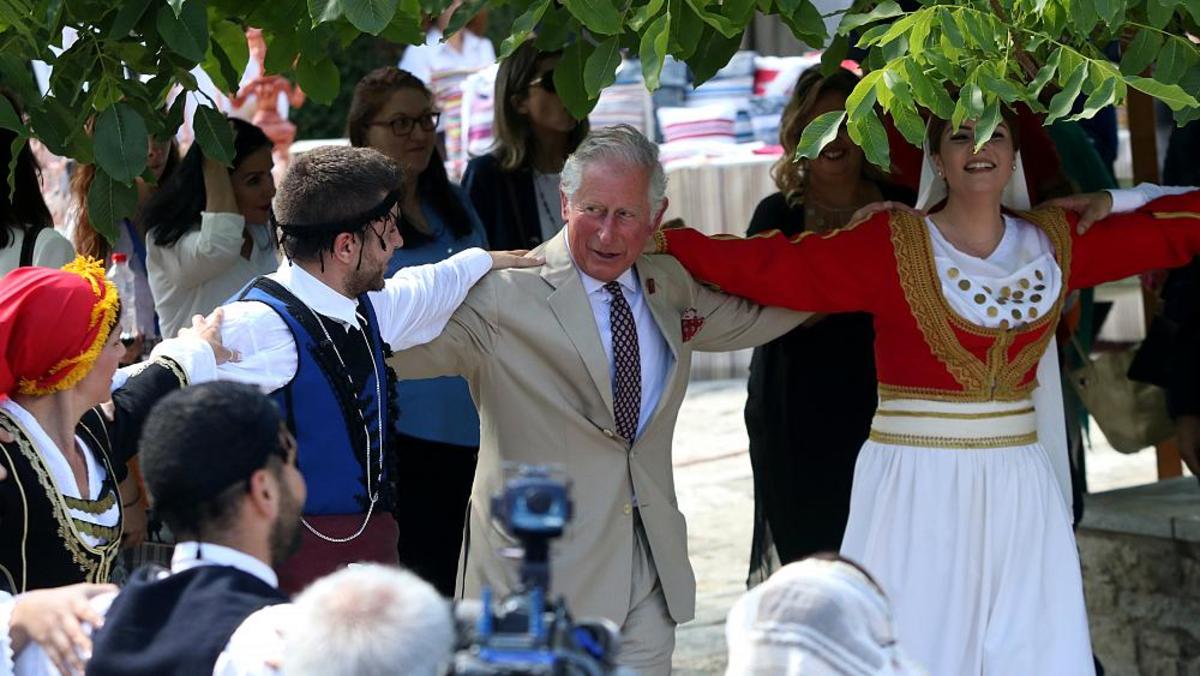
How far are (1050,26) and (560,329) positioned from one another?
50.0 inches

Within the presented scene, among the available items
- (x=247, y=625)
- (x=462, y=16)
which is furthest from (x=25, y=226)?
(x=247, y=625)

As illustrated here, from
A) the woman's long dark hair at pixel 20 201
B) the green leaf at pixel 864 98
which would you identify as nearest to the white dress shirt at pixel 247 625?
the green leaf at pixel 864 98

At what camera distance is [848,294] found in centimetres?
465

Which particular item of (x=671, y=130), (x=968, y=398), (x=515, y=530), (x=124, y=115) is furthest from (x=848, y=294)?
(x=671, y=130)

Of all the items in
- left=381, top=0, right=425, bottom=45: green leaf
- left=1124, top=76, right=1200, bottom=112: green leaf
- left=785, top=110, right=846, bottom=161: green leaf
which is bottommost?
left=785, top=110, right=846, bottom=161: green leaf

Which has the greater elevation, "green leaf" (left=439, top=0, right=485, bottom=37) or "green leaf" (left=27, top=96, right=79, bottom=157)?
"green leaf" (left=439, top=0, right=485, bottom=37)

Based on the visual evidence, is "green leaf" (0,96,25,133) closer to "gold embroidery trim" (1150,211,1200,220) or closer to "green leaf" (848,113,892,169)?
"green leaf" (848,113,892,169)

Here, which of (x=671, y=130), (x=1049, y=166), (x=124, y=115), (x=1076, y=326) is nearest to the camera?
(x=124, y=115)

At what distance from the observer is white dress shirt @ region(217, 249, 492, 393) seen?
3654mm

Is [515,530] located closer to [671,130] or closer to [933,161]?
[933,161]

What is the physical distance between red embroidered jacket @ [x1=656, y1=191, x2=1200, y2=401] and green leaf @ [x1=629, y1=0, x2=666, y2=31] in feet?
2.48

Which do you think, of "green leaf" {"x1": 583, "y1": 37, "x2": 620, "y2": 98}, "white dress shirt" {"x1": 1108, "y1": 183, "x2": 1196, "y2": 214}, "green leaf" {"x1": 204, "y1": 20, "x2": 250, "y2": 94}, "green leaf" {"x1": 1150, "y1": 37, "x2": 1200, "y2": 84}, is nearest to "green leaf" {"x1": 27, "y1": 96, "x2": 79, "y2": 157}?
"green leaf" {"x1": 204, "y1": 20, "x2": 250, "y2": 94}

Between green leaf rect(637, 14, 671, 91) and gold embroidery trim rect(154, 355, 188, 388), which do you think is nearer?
gold embroidery trim rect(154, 355, 188, 388)

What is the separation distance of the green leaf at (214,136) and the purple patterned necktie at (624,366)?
0.92 metres
